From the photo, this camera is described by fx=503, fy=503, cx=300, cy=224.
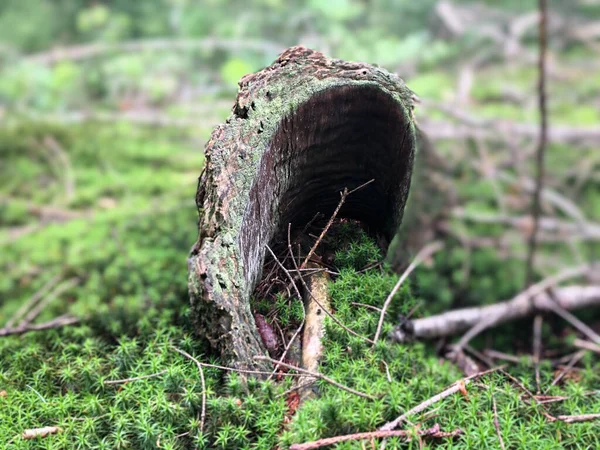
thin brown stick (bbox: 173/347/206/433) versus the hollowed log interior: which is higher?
the hollowed log interior

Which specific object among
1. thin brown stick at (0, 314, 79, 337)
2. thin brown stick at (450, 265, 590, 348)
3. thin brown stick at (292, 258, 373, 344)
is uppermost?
thin brown stick at (292, 258, 373, 344)

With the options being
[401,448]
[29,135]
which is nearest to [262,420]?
[401,448]

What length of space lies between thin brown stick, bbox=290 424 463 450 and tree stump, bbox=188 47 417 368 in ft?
0.89

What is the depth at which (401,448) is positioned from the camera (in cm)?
138

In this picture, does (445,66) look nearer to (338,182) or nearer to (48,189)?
(48,189)

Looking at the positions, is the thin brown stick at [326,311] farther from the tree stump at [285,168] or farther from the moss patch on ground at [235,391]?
the tree stump at [285,168]

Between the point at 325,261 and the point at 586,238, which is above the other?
the point at 325,261

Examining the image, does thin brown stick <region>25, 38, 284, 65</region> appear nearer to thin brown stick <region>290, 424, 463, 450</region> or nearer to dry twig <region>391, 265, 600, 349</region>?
dry twig <region>391, 265, 600, 349</region>

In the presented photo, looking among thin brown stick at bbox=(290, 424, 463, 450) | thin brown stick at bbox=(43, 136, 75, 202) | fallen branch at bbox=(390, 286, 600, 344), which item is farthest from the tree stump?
thin brown stick at bbox=(43, 136, 75, 202)

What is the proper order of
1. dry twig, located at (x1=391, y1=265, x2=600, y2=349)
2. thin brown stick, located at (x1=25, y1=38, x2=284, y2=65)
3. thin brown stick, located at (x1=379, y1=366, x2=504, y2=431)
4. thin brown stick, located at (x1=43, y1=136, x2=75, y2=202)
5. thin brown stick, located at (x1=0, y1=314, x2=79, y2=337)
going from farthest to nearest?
thin brown stick, located at (x1=25, y1=38, x2=284, y2=65) → thin brown stick, located at (x1=43, y1=136, x2=75, y2=202) → dry twig, located at (x1=391, y1=265, x2=600, y2=349) → thin brown stick, located at (x1=0, y1=314, x2=79, y2=337) → thin brown stick, located at (x1=379, y1=366, x2=504, y2=431)

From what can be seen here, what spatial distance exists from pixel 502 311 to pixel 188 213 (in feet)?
9.47

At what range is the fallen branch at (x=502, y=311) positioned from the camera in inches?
127

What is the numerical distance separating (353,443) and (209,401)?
1.40 feet

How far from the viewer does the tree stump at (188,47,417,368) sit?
1.46m
